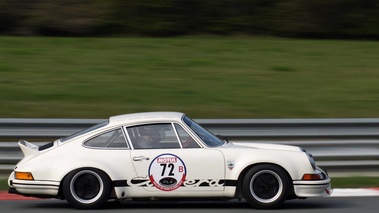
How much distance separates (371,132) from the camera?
10242 millimetres

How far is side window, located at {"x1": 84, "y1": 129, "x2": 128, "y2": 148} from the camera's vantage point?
8038 mm

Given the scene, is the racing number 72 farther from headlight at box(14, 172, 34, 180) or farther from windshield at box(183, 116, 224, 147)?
headlight at box(14, 172, 34, 180)

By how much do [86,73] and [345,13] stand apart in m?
6.46

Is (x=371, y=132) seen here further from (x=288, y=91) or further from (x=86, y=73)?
(x=86, y=73)

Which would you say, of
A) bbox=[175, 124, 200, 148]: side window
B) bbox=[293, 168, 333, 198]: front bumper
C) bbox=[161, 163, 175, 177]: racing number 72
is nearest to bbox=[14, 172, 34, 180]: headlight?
bbox=[161, 163, 175, 177]: racing number 72

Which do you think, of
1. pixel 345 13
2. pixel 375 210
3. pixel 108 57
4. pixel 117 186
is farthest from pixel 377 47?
pixel 117 186

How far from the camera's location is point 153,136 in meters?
8.04

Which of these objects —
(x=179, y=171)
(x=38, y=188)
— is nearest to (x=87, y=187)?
(x=38, y=188)

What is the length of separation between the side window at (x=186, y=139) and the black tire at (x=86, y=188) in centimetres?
91

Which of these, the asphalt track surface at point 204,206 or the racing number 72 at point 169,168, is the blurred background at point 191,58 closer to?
the asphalt track surface at point 204,206

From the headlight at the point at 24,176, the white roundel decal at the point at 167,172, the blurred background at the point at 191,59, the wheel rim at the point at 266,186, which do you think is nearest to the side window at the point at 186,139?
the white roundel decal at the point at 167,172

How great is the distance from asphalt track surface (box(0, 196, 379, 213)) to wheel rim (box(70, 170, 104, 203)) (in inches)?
7.1

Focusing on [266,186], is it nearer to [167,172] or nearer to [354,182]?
[167,172]

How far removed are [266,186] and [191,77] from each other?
6.42m
